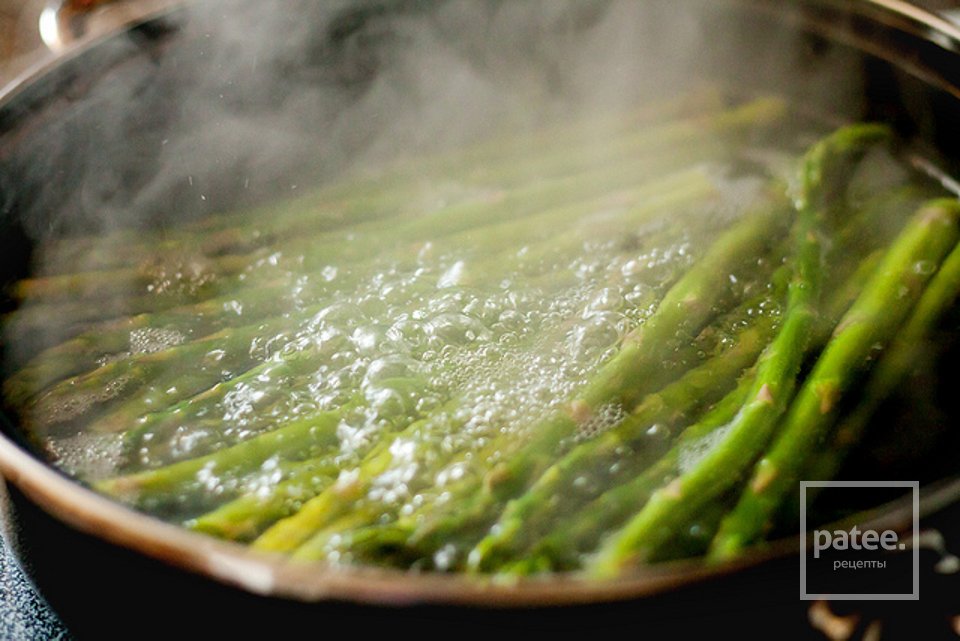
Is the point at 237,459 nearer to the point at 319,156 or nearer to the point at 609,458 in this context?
the point at 609,458

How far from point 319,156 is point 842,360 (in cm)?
112

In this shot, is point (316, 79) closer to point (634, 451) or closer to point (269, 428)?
point (269, 428)

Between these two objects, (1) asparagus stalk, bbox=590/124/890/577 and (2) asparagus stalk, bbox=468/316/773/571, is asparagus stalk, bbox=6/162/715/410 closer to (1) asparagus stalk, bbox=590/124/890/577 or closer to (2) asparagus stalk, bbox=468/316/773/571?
(1) asparagus stalk, bbox=590/124/890/577

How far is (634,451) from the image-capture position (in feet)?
3.43

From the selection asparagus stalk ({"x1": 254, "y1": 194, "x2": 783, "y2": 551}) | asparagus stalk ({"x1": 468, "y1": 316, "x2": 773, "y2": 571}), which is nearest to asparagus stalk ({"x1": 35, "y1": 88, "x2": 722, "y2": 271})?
asparagus stalk ({"x1": 254, "y1": 194, "x2": 783, "y2": 551})

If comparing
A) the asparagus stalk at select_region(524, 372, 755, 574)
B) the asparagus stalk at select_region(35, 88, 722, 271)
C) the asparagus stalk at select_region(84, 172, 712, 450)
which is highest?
the asparagus stalk at select_region(35, 88, 722, 271)

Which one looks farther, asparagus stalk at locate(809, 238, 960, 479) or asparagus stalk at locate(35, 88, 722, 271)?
asparagus stalk at locate(35, 88, 722, 271)

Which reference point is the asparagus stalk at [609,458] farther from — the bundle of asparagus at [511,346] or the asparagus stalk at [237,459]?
the asparagus stalk at [237,459]

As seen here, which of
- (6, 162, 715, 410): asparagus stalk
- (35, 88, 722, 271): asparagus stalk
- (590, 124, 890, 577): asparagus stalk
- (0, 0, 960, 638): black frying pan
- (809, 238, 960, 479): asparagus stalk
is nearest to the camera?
(0, 0, 960, 638): black frying pan

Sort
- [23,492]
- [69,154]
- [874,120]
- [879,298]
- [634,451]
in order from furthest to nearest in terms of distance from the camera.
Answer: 1. [874,120]
2. [69,154]
3. [879,298]
4. [634,451]
5. [23,492]

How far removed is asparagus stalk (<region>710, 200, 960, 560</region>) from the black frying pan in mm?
130

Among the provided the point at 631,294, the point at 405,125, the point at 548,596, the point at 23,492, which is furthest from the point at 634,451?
the point at 405,125

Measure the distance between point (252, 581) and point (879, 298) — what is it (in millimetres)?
1032

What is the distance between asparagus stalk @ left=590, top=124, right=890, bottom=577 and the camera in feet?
2.85
